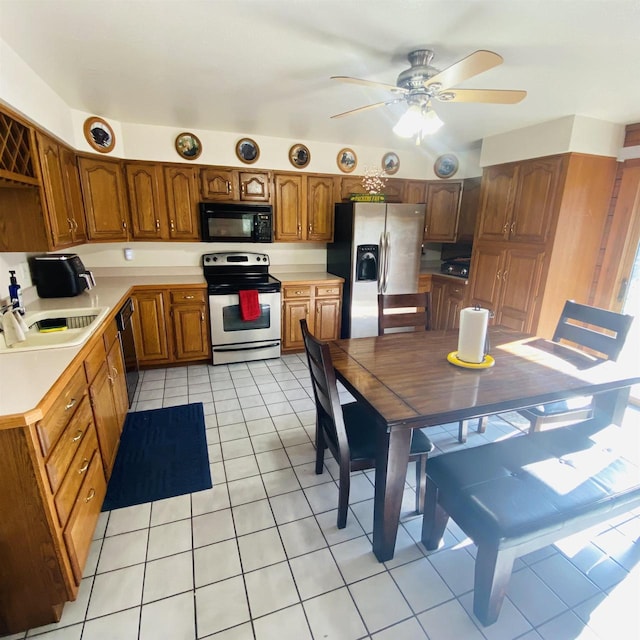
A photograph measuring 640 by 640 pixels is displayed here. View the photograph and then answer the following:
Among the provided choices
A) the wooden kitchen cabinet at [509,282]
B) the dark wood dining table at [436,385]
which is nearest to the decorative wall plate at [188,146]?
the dark wood dining table at [436,385]

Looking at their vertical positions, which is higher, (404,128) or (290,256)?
(404,128)

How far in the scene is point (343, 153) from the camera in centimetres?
411

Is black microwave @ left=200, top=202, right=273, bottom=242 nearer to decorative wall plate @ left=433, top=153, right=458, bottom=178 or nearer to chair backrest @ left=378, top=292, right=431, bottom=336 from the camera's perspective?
chair backrest @ left=378, top=292, right=431, bottom=336

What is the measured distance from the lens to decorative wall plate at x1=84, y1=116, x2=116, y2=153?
310cm

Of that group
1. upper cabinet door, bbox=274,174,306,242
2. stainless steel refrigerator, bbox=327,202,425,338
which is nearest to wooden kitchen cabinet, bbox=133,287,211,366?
upper cabinet door, bbox=274,174,306,242

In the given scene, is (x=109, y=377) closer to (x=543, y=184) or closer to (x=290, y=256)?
(x=290, y=256)

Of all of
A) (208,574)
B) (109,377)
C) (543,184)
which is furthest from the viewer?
(543,184)

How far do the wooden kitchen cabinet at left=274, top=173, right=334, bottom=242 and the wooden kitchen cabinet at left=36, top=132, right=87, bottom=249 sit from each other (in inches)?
72.0

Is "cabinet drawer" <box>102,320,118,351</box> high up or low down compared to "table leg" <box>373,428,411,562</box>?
up

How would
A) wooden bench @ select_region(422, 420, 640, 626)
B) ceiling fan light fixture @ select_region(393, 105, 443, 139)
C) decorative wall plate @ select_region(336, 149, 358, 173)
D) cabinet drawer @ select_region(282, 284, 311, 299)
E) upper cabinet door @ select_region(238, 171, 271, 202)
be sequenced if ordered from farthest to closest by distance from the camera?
decorative wall plate @ select_region(336, 149, 358, 173) → cabinet drawer @ select_region(282, 284, 311, 299) → upper cabinet door @ select_region(238, 171, 271, 202) → ceiling fan light fixture @ select_region(393, 105, 443, 139) → wooden bench @ select_region(422, 420, 640, 626)

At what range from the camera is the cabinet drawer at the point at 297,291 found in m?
3.88

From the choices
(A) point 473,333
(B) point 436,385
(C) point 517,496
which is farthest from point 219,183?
(C) point 517,496

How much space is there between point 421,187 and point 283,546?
13.5 feet

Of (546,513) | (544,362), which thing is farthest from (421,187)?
(546,513)
